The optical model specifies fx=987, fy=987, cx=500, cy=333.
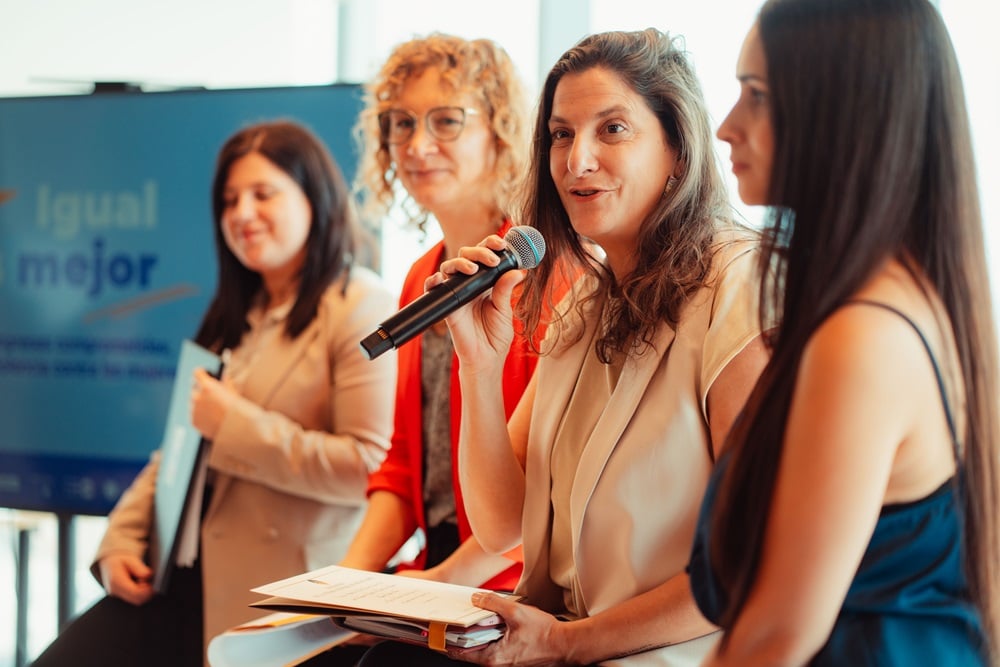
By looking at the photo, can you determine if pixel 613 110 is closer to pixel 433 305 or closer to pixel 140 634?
pixel 433 305

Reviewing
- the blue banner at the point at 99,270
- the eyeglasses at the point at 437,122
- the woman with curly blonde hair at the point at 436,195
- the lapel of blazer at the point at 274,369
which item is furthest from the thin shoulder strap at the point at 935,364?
the blue banner at the point at 99,270

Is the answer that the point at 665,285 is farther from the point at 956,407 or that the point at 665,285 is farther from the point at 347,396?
the point at 347,396

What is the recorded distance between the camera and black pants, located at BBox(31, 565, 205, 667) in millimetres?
2186

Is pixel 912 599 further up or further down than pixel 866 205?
further down

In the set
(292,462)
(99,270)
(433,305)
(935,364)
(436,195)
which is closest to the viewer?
(935,364)

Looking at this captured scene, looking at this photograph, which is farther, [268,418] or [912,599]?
[268,418]

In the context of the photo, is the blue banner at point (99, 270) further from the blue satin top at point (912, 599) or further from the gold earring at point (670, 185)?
the blue satin top at point (912, 599)

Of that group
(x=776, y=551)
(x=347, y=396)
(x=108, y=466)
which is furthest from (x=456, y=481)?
(x=108, y=466)

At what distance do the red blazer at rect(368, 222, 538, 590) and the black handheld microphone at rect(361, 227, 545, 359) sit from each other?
1.35ft

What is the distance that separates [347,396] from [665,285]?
3.55 feet

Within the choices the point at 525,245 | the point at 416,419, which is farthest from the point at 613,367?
the point at 416,419

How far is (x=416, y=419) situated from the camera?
2.09m

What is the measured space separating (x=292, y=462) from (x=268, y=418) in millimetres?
129

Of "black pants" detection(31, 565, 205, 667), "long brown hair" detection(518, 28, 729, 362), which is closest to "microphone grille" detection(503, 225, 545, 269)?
"long brown hair" detection(518, 28, 729, 362)
